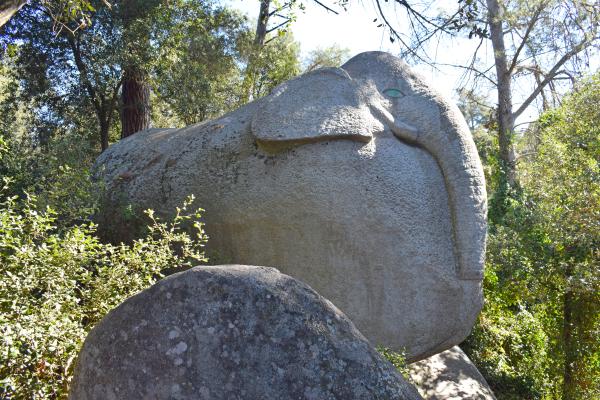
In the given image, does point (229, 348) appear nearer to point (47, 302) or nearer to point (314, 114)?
point (47, 302)

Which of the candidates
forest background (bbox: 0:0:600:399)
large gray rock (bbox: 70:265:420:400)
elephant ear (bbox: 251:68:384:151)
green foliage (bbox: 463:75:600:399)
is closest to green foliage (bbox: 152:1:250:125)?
forest background (bbox: 0:0:600:399)

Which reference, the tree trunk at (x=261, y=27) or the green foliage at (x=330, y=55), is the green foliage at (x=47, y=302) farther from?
the green foliage at (x=330, y=55)

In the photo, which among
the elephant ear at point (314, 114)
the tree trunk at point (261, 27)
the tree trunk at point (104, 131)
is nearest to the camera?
the elephant ear at point (314, 114)

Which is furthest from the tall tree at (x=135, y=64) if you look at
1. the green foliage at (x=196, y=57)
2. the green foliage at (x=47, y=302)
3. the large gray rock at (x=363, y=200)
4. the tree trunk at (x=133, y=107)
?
the green foliage at (x=47, y=302)

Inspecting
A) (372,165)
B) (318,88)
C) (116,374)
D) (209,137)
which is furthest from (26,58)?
(116,374)

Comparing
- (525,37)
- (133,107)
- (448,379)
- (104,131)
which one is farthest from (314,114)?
(525,37)

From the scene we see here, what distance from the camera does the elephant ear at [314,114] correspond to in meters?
4.03

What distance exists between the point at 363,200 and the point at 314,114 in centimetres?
71

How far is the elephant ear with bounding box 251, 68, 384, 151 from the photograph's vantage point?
4.03m

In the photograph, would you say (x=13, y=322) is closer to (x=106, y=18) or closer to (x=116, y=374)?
(x=116, y=374)

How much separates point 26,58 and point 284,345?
8.64 meters

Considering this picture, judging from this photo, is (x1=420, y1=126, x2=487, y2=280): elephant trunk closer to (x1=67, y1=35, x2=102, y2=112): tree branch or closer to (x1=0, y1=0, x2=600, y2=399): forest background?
(x1=0, y1=0, x2=600, y2=399): forest background

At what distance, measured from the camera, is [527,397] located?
678 centimetres

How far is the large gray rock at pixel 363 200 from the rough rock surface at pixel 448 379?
145 cm
